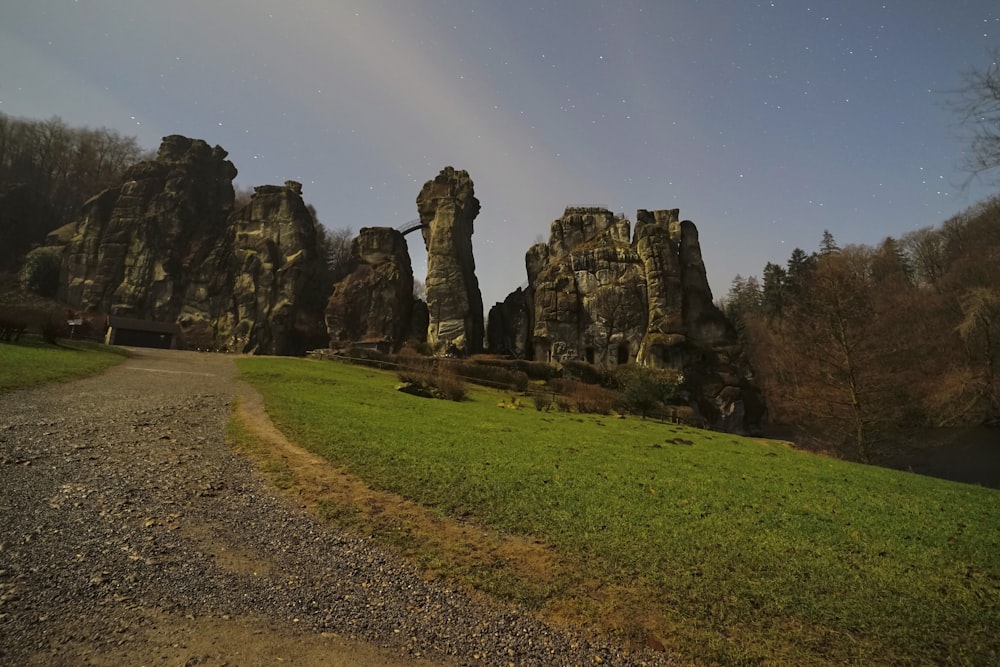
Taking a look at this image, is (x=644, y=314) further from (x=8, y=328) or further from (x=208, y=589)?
(x=8, y=328)

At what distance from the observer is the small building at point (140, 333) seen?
4956cm

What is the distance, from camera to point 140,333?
169 ft

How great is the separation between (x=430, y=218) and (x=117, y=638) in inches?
2322

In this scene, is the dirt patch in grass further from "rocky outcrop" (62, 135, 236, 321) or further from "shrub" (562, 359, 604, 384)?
"rocky outcrop" (62, 135, 236, 321)

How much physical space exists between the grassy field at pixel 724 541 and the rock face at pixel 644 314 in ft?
122

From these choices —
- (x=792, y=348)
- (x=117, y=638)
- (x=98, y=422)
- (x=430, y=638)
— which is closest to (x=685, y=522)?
(x=430, y=638)

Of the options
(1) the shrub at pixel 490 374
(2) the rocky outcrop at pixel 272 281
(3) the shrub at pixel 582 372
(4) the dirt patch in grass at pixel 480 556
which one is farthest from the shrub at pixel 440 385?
(2) the rocky outcrop at pixel 272 281

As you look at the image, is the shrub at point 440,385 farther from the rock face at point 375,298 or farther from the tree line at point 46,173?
the tree line at point 46,173

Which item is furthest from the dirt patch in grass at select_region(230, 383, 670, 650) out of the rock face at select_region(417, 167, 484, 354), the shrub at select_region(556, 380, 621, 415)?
the rock face at select_region(417, 167, 484, 354)

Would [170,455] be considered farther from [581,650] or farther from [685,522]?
[685,522]

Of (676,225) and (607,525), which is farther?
(676,225)

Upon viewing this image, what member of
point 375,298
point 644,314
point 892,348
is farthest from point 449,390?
point 375,298

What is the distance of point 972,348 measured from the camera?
3266 cm

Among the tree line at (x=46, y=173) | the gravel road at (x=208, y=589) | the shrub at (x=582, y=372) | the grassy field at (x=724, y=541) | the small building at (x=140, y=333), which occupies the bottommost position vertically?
the small building at (x=140, y=333)
